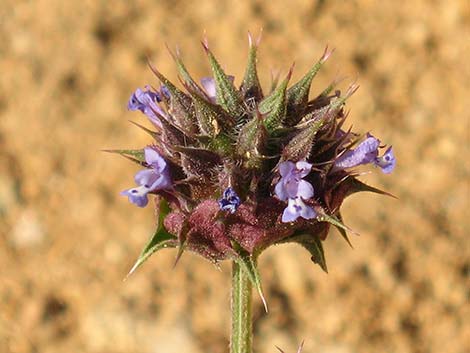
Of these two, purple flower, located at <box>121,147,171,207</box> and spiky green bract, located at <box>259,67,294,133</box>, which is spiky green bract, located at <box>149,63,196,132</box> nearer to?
purple flower, located at <box>121,147,171,207</box>

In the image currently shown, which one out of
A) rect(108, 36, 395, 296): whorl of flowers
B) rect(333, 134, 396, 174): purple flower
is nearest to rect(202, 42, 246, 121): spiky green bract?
rect(108, 36, 395, 296): whorl of flowers

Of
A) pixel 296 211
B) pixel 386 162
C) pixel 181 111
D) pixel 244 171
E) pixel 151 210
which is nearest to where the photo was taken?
pixel 296 211

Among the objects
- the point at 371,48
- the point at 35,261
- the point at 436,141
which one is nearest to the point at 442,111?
the point at 436,141

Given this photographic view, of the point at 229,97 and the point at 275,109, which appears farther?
the point at 229,97

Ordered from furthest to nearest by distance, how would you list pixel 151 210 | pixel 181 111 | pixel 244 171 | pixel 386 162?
pixel 151 210, pixel 386 162, pixel 181 111, pixel 244 171

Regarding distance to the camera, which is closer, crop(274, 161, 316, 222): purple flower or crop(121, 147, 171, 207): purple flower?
→ crop(274, 161, 316, 222): purple flower

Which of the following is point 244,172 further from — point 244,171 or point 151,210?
point 151,210

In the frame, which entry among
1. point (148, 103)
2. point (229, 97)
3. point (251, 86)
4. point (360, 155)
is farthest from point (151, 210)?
point (360, 155)

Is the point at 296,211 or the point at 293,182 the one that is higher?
the point at 293,182
